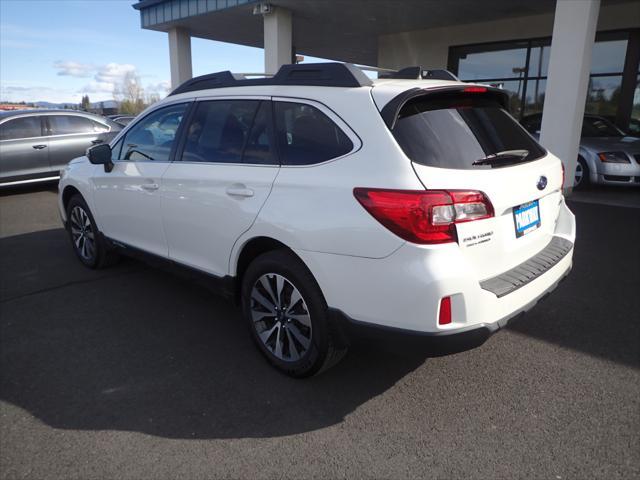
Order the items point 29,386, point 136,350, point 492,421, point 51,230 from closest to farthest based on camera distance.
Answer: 1. point 492,421
2. point 29,386
3. point 136,350
4. point 51,230

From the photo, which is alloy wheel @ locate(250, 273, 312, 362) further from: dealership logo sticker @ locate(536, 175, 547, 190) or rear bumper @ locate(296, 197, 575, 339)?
dealership logo sticker @ locate(536, 175, 547, 190)

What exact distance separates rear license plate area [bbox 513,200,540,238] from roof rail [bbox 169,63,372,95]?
3.53 ft

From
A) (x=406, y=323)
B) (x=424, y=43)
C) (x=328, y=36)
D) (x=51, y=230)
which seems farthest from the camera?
(x=328, y=36)

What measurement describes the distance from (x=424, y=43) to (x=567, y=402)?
13789 mm

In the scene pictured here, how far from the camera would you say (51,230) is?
22.4 feet

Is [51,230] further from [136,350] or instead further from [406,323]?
[406,323]

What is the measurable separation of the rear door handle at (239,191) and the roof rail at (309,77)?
0.70m

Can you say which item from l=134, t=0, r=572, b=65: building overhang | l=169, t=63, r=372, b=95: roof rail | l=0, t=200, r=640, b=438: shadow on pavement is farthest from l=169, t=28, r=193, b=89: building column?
l=169, t=63, r=372, b=95: roof rail

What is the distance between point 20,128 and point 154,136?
706 cm

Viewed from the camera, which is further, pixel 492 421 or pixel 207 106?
pixel 207 106

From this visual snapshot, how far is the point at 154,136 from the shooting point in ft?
13.2

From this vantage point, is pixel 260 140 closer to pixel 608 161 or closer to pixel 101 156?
pixel 101 156

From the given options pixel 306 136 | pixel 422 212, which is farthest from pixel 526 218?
pixel 306 136

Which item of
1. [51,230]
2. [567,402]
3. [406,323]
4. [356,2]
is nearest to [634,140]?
→ [356,2]
